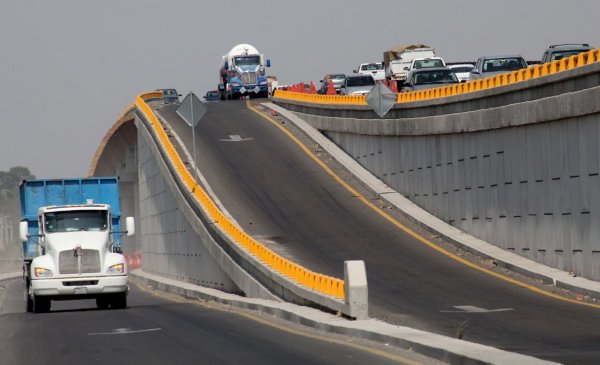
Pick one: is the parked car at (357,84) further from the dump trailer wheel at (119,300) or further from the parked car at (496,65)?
the dump trailer wheel at (119,300)

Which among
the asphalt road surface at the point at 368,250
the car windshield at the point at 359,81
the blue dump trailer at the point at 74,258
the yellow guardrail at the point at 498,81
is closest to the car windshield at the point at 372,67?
the car windshield at the point at 359,81

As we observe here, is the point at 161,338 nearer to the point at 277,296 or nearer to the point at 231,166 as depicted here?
the point at 277,296

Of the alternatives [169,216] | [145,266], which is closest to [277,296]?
[169,216]

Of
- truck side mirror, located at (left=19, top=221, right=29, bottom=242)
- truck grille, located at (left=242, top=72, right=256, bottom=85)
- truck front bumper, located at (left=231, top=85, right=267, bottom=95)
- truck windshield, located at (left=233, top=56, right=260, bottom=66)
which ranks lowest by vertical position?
truck side mirror, located at (left=19, top=221, right=29, bottom=242)

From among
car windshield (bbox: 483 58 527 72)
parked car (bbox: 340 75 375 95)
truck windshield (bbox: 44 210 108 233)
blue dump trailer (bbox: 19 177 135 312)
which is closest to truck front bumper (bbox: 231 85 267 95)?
parked car (bbox: 340 75 375 95)

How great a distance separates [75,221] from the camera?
93.8 ft

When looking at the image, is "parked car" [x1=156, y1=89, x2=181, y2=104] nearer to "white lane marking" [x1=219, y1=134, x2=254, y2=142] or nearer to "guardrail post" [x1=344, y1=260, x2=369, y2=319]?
"white lane marking" [x1=219, y1=134, x2=254, y2=142]

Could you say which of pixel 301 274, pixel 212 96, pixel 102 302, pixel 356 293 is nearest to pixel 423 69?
pixel 102 302

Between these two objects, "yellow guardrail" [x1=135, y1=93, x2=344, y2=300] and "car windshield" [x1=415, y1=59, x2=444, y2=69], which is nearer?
"yellow guardrail" [x1=135, y1=93, x2=344, y2=300]

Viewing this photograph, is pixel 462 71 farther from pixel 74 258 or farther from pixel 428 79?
pixel 74 258

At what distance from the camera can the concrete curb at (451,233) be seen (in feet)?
83.6

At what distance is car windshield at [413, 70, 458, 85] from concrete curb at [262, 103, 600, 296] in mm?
4363

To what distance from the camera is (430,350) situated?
1444cm

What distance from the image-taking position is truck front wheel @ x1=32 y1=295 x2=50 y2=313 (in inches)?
1113
